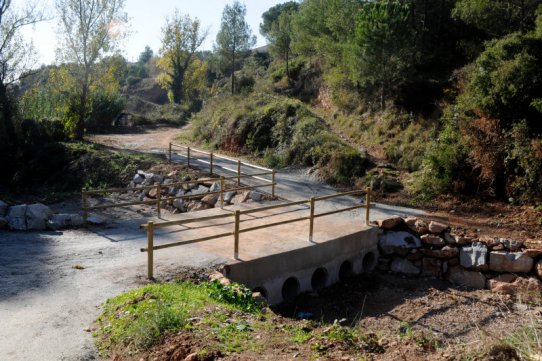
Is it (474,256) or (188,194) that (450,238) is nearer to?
(474,256)

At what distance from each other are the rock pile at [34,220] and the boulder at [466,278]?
961 centimetres

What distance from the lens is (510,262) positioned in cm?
1261

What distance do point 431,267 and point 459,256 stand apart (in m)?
0.78

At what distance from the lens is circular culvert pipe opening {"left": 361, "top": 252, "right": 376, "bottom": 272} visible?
45.1 feet

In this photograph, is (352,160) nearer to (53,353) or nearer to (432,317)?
(432,317)

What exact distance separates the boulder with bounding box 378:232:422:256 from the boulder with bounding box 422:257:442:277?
1.47ft

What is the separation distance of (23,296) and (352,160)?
1381cm

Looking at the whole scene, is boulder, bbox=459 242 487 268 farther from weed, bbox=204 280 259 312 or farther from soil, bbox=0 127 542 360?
weed, bbox=204 280 259 312

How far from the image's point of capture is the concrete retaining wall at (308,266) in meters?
10.7

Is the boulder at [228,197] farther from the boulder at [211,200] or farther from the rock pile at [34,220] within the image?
the rock pile at [34,220]

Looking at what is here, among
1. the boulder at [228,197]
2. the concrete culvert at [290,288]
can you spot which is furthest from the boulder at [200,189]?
the concrete culvert at [290,288]

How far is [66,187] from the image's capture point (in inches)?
885

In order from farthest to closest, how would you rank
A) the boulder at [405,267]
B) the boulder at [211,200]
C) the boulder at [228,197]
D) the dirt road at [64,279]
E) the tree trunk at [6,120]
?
the tree trunk at [6,120] < the boulder at [211,200] < the boulder at [228,197] < the boulder at [405,267] < the dirt road at [64,279]

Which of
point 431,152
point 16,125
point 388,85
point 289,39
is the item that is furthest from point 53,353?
point 289,39
